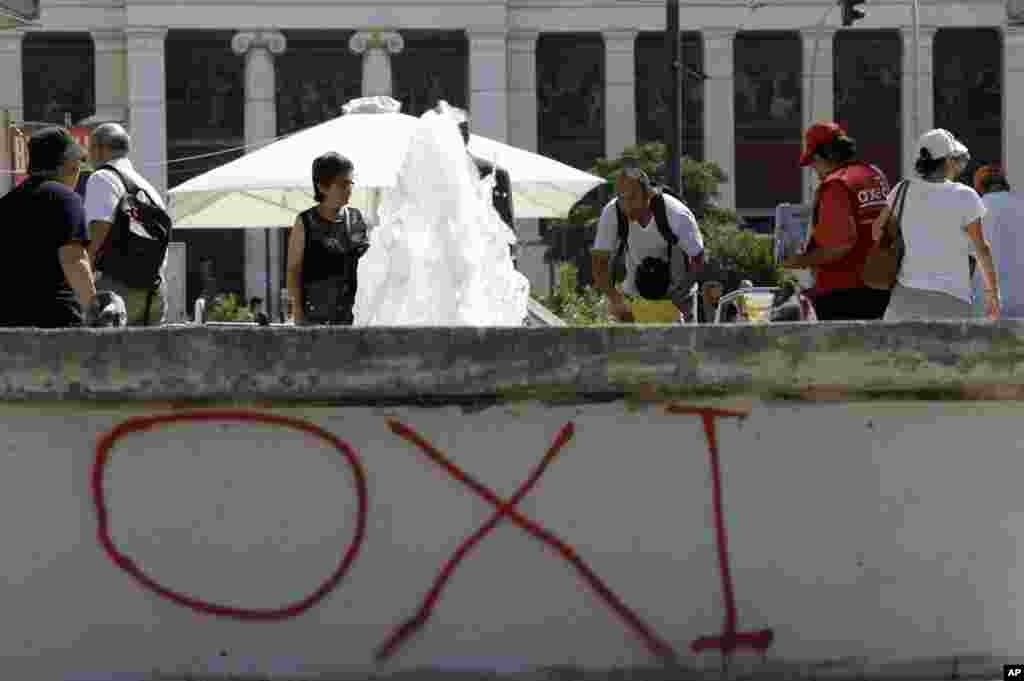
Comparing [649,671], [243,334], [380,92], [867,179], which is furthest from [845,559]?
[380,92]

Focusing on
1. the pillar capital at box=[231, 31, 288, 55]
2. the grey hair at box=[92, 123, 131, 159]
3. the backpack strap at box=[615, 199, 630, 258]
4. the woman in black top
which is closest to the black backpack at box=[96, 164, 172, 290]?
the grey hair at box=[92, 123, 131, 159]

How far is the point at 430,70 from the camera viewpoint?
72.6 meters

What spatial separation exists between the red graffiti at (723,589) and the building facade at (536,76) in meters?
63.9

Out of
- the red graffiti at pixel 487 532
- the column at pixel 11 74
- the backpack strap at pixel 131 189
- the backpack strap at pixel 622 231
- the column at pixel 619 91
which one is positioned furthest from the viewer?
the column at pixel 619 91

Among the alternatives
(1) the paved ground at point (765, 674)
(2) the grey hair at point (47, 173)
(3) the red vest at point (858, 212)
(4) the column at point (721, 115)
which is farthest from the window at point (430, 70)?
(1) the paved ground at point (765, 674)

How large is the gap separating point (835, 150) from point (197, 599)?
4393 millimetres

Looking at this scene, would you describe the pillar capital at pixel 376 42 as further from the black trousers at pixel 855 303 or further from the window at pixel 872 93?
the black trousers at pixel 855 303

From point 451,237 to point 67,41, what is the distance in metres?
64.3

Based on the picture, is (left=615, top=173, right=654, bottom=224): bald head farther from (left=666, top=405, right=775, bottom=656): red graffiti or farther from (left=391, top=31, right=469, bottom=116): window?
(left=391, top=31, right=469, bottom=116): window

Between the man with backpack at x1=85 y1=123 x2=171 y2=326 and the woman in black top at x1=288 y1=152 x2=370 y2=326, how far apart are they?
1.93 feet

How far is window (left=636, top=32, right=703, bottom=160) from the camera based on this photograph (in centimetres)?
7112

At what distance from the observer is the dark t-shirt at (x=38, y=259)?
743cm

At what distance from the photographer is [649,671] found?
5.23m

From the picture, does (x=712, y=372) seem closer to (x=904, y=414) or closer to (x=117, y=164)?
(x=904, y=414)
